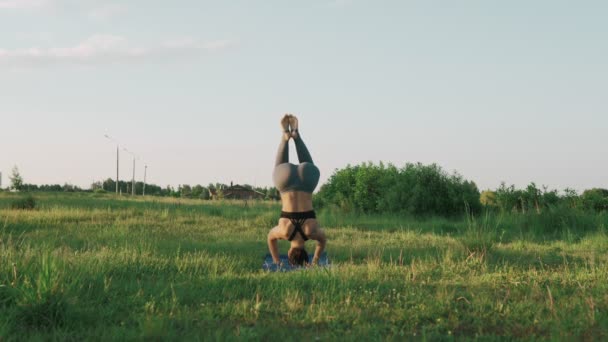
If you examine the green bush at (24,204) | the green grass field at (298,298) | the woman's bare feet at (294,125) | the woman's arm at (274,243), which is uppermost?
the woman's bare feet at (294,125)

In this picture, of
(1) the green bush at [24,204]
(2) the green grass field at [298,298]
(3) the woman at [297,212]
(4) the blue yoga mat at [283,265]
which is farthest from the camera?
(1) the green bush at [24,204]

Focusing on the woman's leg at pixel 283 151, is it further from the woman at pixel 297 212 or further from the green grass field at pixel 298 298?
the green grass field at pixel 298 298

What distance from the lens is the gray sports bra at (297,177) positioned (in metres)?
9.58

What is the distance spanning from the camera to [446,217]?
24.3 meters

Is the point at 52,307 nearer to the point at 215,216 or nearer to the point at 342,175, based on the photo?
the point at 215,216

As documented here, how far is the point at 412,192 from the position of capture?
976 inches

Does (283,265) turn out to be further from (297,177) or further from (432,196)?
(432,196)

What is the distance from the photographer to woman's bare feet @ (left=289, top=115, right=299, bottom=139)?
396 inches

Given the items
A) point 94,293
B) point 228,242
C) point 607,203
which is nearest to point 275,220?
point 228,242

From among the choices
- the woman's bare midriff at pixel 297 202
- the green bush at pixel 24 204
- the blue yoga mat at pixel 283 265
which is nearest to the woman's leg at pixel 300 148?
the woman's bare midriff at pixel 297 202

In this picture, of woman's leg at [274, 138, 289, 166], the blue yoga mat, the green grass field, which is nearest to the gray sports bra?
woman's leg at [274, 138, 289, 166]

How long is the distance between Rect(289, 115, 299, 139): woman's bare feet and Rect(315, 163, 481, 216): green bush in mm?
14239

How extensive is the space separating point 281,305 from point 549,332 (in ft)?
8.95

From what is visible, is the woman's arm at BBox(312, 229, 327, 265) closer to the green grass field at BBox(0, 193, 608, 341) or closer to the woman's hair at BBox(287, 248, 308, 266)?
the woman's hair at BBox(287, 248, 308, 266)
